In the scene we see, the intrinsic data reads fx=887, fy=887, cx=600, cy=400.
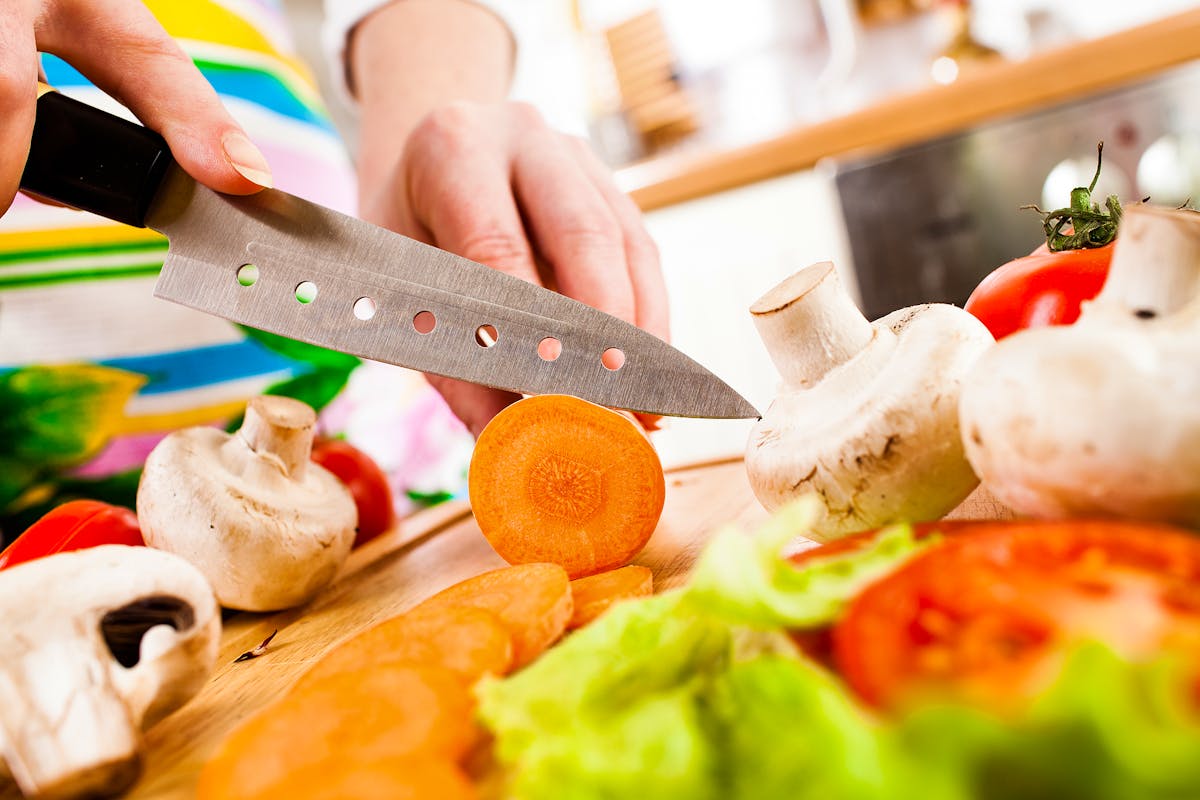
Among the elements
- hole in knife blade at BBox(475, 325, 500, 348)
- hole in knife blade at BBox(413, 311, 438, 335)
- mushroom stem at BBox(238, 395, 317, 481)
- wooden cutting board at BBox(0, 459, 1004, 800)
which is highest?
hole in knife blade at BBox(413, 311, 438, 335)

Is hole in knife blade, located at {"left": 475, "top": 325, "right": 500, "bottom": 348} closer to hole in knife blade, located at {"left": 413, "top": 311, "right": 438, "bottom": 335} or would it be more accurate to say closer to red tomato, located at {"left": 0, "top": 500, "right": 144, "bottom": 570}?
hole in knife blade, located at {"left": 413, "top": 311, "right": 438, "bottom": 335}

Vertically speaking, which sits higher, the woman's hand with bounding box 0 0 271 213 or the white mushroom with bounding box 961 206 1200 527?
the woman's hand with bounding box 0 0 271 213

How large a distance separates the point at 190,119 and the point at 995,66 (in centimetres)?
249

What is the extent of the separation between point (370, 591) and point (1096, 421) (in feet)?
3.16

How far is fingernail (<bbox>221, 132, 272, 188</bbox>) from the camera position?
1.06 meters

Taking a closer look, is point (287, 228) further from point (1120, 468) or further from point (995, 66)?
point (995, 66)

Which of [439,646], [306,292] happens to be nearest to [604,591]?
[439,646]

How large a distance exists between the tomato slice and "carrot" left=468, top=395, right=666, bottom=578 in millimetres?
543

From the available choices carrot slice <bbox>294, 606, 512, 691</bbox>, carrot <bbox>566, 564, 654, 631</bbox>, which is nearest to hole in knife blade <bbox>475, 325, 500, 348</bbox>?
carrot <bbox>566, 564, 654, 631</bbox>

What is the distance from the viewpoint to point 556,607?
0.79 meters

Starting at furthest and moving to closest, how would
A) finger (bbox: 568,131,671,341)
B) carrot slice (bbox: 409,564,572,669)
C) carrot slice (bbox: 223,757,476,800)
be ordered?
finger (bbox: 568,131,671,341) → carrot slice (bbox: 409,564,572,669) → carrot slice (bbox: 223,757,476,800)

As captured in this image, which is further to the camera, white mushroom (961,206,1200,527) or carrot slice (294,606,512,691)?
carrot slice (294,606,512,691)

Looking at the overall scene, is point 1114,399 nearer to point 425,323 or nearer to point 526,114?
point 425,323

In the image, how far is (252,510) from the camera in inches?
42.2
